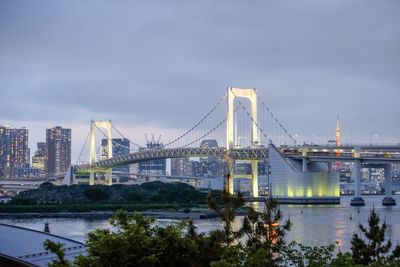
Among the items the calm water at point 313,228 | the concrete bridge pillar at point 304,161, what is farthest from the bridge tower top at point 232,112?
the calm water at point 313,228

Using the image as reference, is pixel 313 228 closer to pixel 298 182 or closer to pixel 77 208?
pixel 77 208

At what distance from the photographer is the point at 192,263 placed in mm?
9477

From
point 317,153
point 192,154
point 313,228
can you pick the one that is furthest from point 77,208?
point 313,228

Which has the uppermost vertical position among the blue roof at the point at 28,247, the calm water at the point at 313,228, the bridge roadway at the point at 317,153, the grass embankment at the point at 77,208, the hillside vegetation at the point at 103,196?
the bridge roadway at the point at 317,153

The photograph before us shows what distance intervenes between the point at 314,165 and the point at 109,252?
5779 cm

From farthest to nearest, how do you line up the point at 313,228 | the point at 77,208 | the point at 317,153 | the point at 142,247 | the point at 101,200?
1. the point at 317,153
2. the point at 101,200
3. the point at 77,208
4. the point at 313,228
5. the point at 142,247

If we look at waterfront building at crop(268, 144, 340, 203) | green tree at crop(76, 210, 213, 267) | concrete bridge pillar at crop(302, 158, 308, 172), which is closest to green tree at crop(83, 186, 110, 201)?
waterfront building at crop(268, 144, 340, 203)

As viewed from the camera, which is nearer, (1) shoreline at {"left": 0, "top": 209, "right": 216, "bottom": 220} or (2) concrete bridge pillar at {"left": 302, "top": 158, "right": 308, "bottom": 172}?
(1) shoreline at {"left": 0, "top": 209, "right": 216, "bottom": 220}

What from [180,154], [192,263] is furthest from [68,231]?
[180,154]

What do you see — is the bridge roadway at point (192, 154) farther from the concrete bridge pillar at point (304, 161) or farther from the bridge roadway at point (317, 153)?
the concrete bridge pillar at point (304, 161)

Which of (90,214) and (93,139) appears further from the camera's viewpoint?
(93,139)

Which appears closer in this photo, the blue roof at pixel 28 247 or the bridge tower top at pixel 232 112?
the blue roof at pixel 28 247

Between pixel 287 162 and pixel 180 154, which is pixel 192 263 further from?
pixel 180 154

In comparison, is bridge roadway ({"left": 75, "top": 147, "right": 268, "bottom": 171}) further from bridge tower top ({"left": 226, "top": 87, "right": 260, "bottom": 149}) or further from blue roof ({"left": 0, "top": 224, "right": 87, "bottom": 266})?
blue roof ({"left": 0, "top": 224, "right": 87, "bottom": 266})
